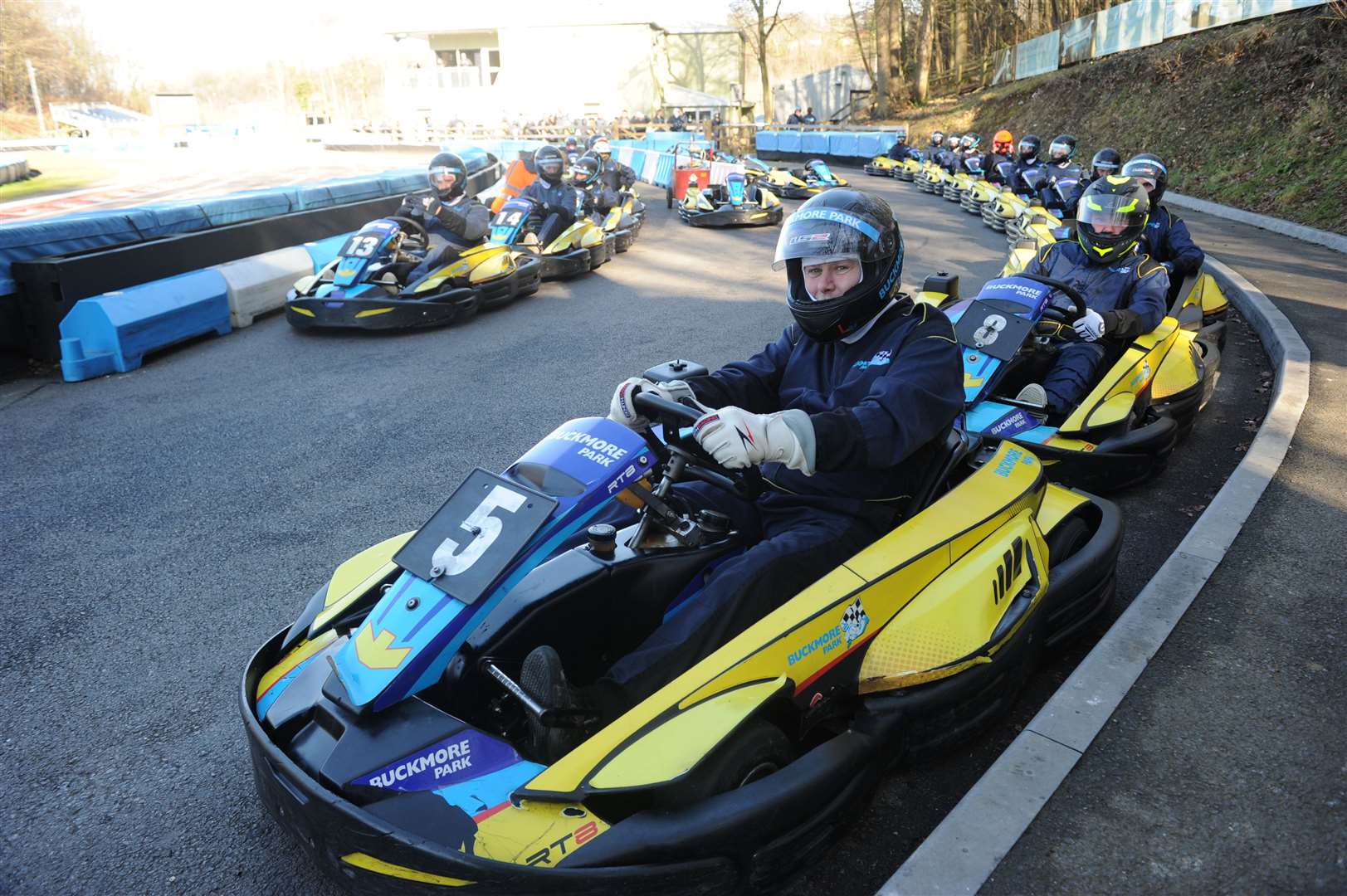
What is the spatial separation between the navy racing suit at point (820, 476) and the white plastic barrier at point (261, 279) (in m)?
7.30

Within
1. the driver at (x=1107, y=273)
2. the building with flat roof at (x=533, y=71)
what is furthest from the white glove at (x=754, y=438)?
the building with flat roof at (x=533, y=71)

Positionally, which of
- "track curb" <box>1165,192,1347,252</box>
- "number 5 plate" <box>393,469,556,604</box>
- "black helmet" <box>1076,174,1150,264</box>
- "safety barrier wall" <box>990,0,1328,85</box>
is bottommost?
"track curb" <box>1165,192,1347,252</box>

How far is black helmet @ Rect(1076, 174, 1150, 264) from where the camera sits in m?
5.75

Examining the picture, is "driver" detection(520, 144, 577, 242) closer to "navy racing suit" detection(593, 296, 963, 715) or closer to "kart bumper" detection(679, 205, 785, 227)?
"kart bumper" detection(679, 205, 785, 227)

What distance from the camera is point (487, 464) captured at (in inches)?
211

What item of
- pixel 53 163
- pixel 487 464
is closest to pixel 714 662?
pixel 487 464

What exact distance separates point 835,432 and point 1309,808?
155 cm

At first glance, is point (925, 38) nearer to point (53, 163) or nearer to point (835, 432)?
point (53, 163)

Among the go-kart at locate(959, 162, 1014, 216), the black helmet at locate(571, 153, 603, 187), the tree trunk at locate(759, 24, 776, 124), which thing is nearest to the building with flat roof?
the tree trunk at locate(759, 24, 776, 124)

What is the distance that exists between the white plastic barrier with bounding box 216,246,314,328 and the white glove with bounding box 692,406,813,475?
7.83 m

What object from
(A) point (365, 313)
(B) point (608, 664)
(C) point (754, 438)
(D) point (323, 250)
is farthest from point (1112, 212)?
(D) point (323, 250)

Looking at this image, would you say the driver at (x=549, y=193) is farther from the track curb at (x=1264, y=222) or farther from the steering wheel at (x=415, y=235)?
the track curb at (x=1264, y=222)

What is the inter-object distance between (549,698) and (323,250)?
959 centimetres

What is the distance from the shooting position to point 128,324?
24.9 ft
